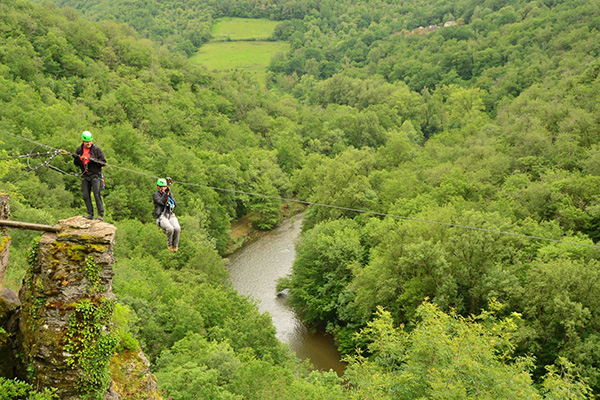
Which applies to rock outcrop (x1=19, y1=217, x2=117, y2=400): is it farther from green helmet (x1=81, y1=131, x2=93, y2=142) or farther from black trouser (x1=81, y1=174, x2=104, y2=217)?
green helmet (x1=81, y1=131, x2=93, y2=142)

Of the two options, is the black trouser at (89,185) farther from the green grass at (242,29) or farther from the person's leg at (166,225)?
the green grass at (242,29)

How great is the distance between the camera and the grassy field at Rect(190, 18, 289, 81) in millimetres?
137500

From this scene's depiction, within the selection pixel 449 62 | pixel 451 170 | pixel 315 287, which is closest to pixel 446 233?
pixel 315 287

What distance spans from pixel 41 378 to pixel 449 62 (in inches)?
4717

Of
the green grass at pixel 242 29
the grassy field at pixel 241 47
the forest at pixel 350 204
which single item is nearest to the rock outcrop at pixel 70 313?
the forest at pixel 350 204

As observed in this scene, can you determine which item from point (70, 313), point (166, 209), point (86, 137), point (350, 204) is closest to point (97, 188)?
point (86, 137)

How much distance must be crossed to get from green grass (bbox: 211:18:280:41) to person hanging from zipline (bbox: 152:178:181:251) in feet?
491

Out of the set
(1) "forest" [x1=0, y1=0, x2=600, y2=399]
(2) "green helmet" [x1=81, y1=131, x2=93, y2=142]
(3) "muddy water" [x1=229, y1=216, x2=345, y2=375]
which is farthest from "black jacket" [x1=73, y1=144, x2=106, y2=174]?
(3) "muddy water" [x1=229, y1=216, x2=345, y2=375]

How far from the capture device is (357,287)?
3366 cm

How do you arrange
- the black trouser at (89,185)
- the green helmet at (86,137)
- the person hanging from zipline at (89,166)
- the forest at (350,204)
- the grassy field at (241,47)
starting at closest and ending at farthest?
the green helmet at (86,137) → the person hanging from zipline at (89,166) → the black trouser at (89,185) → the forest at (350,204) → the grassy field at (241,47)

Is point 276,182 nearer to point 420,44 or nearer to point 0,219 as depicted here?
point 0,219

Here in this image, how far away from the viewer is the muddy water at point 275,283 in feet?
113

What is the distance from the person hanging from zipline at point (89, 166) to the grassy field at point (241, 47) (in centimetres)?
12182

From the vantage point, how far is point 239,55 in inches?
5733
